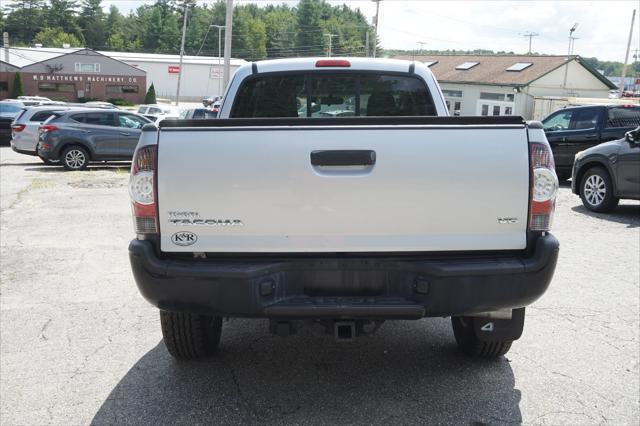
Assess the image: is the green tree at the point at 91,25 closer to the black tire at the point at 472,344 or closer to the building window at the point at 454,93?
the building window at the point at 454,93

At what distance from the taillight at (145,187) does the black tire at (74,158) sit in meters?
15.4

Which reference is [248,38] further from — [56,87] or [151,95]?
[56,87]

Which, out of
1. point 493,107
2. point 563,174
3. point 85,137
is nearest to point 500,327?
point 563,174

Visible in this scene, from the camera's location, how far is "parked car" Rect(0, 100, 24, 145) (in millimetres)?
23734

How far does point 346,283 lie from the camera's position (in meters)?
3.24

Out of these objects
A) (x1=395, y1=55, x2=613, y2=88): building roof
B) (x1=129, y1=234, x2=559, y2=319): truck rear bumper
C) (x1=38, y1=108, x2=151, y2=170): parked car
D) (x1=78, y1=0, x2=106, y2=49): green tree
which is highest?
(x1=78, y1=0, x2=106, y2=49): green tree

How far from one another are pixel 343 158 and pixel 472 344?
181 centimetres

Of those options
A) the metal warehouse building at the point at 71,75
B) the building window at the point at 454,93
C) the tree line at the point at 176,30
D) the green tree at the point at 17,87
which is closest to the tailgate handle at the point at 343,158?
the building window at the point at 454,93

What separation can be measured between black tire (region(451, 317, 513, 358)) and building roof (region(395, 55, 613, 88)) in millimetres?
40387

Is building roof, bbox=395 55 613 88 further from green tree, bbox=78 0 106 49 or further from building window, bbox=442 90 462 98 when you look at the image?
green tree, bbox=78 0 106 49

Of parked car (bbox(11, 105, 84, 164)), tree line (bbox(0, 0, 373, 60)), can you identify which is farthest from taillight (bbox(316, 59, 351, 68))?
tree line (bbox(0, 0, 373, 60))

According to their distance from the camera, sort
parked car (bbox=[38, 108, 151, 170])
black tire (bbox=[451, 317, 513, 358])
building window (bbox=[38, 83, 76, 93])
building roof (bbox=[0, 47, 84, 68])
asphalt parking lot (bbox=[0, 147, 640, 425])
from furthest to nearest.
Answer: building window (bbox=[38, 83, 76, 93]), building roof (bbox=[0, 47, 84, 68]), parked car (bbox=[38, 108, 151, 170]), black tire (bbox=[451, 317, 513, 358]), asphalt parking lot (bbox=[0, 147, 640, 425])

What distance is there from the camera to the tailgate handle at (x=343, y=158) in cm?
313

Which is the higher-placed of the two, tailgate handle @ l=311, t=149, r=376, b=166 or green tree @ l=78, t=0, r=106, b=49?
green tree @ l=78, t=0, r=106, b=49
